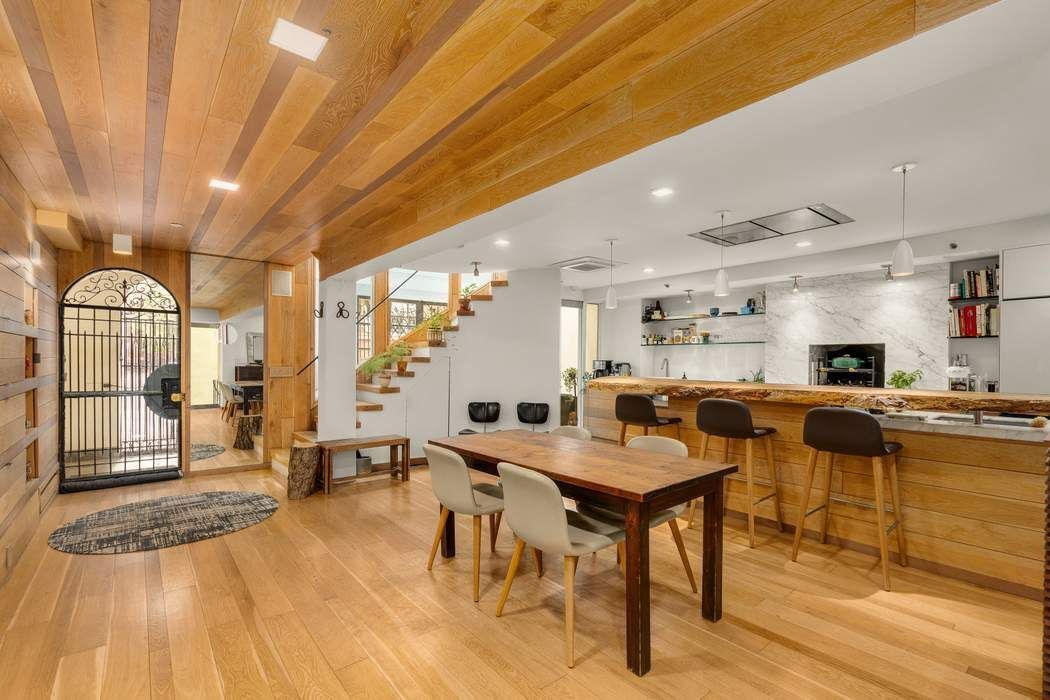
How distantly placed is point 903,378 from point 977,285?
3.53ft

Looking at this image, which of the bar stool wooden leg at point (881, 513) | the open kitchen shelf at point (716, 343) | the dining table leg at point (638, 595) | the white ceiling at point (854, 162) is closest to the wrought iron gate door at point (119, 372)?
the white ceiling at point (854, 162)

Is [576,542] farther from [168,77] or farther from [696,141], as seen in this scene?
[168,77]

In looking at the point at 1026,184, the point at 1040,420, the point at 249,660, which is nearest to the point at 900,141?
the point at 1026,184

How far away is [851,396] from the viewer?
3238 millimetres

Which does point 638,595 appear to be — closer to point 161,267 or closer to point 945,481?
point 945,481

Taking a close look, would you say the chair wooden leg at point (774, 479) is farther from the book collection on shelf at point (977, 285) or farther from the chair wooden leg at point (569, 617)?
the book collection on shelf at point (977, 285)

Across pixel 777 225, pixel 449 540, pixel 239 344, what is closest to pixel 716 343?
pixel 777 225

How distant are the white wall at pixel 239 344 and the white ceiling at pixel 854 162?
4582 mm

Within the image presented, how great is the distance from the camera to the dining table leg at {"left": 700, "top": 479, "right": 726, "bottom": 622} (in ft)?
8.29

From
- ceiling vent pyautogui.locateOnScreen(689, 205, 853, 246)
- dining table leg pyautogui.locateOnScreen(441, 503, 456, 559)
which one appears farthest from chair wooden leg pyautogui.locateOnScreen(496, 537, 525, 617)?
ceiling vent pyautogui.locateOnScreen(689, 205, 853, 246)

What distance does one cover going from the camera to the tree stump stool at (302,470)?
474 centimetres

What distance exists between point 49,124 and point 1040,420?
231 inches

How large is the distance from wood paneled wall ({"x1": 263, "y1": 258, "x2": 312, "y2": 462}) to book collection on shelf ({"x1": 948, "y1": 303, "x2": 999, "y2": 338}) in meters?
7.17

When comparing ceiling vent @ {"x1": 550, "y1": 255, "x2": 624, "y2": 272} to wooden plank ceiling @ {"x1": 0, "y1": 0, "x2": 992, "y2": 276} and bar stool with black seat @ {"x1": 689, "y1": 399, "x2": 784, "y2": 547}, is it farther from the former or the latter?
wooden plank ceiling @ {"x1": 0, "y1": 0, "x2": 992, "y2": 276}
